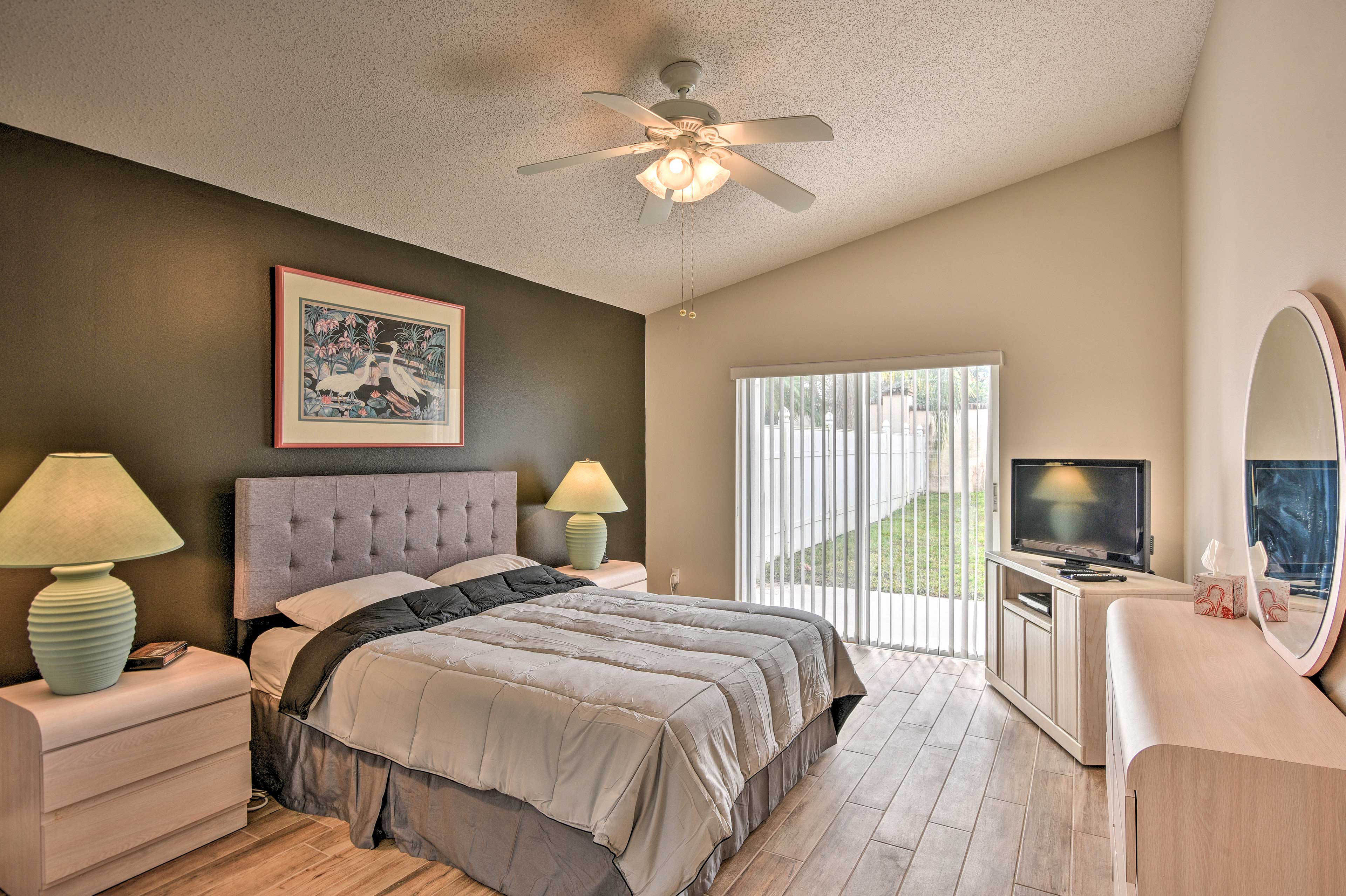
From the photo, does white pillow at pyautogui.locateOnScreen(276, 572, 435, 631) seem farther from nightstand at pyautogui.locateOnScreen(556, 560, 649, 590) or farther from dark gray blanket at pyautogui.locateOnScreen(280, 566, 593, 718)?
nightstand at pyautogui.locateOnScreen(556, 560, 649, 590)

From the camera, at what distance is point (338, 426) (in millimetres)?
3287

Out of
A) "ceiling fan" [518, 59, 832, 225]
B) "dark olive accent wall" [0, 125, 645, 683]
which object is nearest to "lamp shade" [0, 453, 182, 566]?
"dark olive accent wall" [0, 125, 645, 683]

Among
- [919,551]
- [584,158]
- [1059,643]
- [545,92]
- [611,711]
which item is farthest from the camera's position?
[919,551]

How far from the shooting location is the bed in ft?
6.24

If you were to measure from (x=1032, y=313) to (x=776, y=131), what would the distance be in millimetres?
2680

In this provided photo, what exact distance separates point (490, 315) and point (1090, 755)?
379 cm

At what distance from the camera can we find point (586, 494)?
14.2ft

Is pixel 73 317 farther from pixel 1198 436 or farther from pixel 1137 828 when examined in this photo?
pixel 1198 436

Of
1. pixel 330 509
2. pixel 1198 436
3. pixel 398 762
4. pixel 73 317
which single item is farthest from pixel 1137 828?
pixel 73 317

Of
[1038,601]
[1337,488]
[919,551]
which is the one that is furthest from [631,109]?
[919,551]

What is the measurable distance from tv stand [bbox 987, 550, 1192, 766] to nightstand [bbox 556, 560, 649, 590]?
2.12 m

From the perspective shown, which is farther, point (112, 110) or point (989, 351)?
point (989, 351)

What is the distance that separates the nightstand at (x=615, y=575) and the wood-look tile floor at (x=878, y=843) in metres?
1.68

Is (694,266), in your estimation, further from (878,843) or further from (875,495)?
(878,843)
